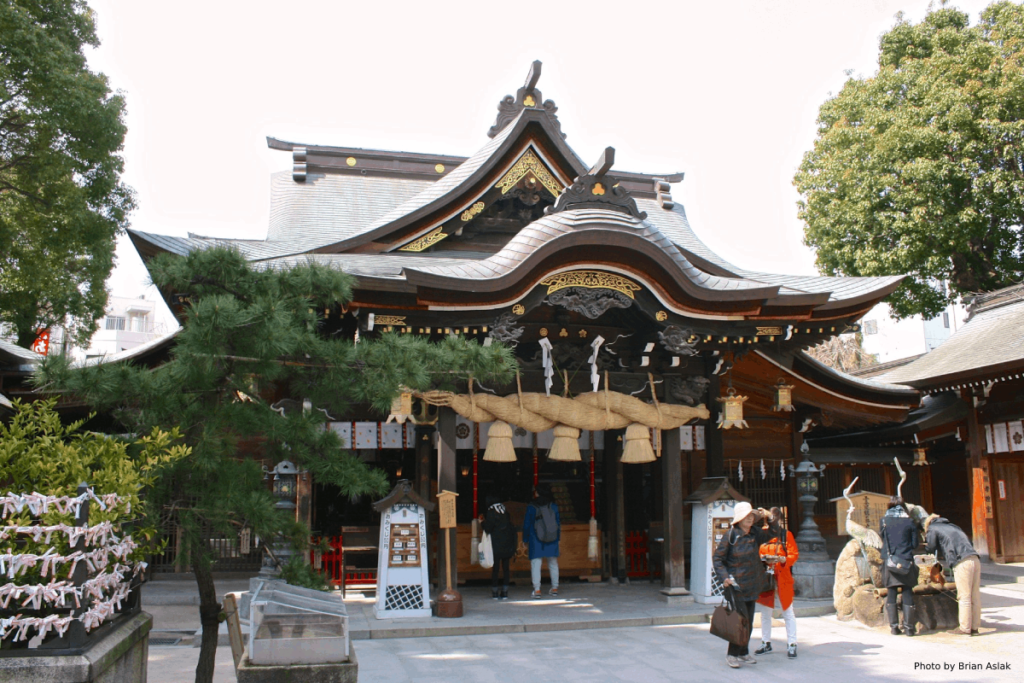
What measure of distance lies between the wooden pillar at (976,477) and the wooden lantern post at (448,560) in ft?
34.0

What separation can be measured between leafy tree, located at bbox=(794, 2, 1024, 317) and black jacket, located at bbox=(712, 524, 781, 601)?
1485cm

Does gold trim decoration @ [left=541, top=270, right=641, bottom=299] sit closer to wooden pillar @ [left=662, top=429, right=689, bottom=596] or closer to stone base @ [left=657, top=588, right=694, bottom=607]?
wooden pillar @ [left=662, top=429, right=689, bottom=596]

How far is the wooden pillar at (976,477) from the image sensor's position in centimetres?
1376

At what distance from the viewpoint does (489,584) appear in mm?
11617

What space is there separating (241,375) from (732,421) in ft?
23.4

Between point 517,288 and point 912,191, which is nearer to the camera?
point 517,288

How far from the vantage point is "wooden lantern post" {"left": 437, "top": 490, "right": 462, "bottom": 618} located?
8.84 m

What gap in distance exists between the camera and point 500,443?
31.1 ft

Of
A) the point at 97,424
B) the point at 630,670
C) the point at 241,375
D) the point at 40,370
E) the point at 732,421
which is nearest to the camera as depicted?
the point at 40,370

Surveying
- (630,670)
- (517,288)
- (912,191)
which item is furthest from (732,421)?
(912,191)

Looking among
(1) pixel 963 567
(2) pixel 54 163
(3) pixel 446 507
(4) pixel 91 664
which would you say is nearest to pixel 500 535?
(3) pixel 446 507

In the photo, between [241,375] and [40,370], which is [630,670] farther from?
[40,370]

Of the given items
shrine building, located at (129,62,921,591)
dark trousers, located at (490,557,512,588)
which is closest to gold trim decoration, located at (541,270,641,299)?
shrine building, located at (129,62,921,591)

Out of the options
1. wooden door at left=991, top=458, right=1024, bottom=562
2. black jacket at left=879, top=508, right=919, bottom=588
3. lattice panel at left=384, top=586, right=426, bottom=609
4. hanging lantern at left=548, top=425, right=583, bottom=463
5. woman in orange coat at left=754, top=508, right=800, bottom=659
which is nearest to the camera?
woman in orange coat at left=754, top=508, right=800, bottom=659
